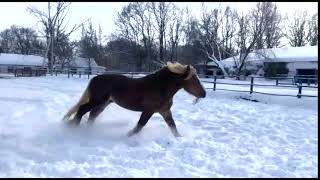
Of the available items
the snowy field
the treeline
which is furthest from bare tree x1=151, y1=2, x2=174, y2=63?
the snowy field

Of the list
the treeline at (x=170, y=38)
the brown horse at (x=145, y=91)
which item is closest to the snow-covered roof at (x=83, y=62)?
the treeline at (x=170, y=38)

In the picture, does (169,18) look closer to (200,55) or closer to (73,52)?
(200,55)

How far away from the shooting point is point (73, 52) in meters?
64.1

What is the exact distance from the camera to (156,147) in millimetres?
5707

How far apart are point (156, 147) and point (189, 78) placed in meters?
1.52

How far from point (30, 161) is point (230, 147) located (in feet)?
8.87

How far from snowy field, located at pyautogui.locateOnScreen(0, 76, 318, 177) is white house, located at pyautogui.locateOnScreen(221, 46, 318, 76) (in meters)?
29.3

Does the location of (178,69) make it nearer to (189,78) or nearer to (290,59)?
(189,78)

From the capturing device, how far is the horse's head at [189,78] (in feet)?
21.9

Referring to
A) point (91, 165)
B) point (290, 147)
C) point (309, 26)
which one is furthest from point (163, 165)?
point (309, 26)

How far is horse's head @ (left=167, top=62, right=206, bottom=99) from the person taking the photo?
6.67m

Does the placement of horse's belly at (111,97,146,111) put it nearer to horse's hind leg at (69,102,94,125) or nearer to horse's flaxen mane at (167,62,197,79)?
horse's hind leg at (69,102,94,125)

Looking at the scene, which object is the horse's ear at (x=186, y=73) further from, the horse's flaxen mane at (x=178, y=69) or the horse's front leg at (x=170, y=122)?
the horse's front leg at (x=170, y=122)

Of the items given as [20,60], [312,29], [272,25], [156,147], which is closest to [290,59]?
[272,25]
